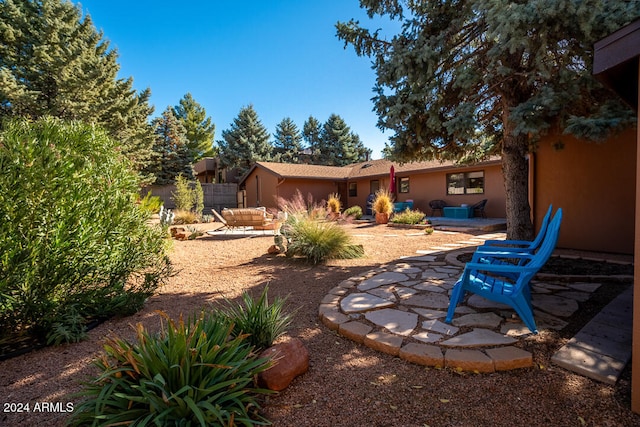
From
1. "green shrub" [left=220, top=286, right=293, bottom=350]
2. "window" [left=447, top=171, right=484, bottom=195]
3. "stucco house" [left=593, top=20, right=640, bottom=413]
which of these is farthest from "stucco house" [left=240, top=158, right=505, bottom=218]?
"green shrub" [left=220, top=286, right=293, bottom=350]

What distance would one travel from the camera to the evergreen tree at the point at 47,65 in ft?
41.5

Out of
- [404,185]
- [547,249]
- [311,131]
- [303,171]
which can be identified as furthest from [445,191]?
[311,131]

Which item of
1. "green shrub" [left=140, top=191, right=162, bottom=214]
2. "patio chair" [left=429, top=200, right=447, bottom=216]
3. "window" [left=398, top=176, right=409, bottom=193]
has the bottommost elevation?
"patio chair" [left=429, top=200, right=447, bottom=216]

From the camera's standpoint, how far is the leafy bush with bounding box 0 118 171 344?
2244mm

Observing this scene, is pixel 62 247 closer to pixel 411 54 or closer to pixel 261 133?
pixel 411 54

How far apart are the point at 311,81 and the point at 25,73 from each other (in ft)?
42.0

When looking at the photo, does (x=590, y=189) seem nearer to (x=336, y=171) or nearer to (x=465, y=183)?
(x=465, y=183)

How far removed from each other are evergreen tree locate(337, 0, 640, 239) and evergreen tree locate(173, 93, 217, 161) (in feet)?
99.3

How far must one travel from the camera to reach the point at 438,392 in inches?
68.2

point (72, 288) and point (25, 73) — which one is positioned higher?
point (25, 73)

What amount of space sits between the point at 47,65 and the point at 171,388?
699 inches

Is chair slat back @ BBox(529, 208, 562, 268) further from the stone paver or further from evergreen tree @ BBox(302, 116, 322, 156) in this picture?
evergreen tree @ BBox(302, 116, 322, 156)

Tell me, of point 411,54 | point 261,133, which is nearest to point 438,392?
point 411,54

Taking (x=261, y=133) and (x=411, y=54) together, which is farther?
(x=261, y=133)
